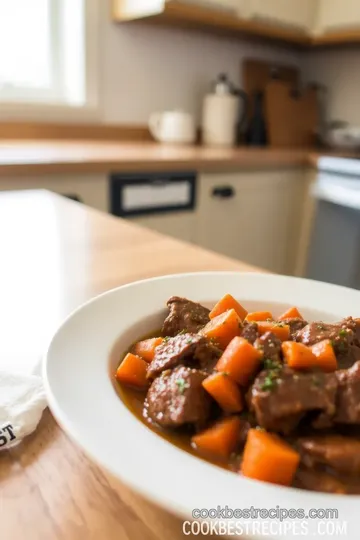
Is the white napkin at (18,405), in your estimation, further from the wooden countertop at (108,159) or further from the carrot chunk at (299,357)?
the wooden countertop at (108,159)

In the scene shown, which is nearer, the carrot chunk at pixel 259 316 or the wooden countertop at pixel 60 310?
the wooden countertop at pixel 60 310

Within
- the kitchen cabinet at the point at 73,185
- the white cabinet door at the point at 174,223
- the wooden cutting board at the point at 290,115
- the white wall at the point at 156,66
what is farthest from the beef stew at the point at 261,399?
the wooden cutting board at the point at 290,115

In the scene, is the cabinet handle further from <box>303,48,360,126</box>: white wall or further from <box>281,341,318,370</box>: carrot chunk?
<box>281,341,318,370</box>: carrot chunk

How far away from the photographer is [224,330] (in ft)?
1.83

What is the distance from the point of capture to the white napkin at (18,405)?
1.55 feet

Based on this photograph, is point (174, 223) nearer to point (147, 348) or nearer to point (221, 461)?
point (147, 348)

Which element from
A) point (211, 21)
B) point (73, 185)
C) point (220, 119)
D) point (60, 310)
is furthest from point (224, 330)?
point (220, 119)

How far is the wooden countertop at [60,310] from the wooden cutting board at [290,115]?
206 centimetres

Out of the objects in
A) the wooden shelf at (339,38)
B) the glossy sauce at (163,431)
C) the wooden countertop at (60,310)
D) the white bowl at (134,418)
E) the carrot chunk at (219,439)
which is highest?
the wooden shelf at (339,38)

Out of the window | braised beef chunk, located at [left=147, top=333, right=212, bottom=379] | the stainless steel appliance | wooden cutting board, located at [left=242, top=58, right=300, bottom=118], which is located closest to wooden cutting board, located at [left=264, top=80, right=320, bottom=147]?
wooden cutting board, located at [left=242, top=58, right=300, bottom=118]

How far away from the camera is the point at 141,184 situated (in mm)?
2080

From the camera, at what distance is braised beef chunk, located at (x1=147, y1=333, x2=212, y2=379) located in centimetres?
52

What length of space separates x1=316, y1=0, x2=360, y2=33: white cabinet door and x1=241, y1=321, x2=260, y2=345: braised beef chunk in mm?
2951

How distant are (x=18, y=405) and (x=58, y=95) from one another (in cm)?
260
